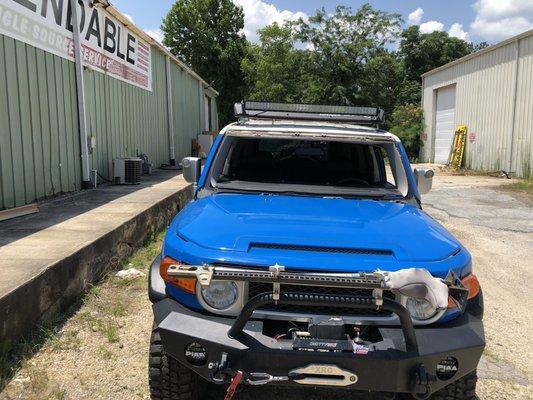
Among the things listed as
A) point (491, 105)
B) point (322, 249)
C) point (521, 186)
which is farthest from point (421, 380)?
point (491, 105)

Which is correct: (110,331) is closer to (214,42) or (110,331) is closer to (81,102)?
(81,102)

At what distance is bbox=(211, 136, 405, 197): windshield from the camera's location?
3992 mm

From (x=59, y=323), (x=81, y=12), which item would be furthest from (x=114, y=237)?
(x=81, y=12)

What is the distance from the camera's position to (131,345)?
3.83 metres

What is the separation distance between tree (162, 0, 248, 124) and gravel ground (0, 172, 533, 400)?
99.0 feet

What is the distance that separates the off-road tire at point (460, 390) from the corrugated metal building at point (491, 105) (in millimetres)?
15341

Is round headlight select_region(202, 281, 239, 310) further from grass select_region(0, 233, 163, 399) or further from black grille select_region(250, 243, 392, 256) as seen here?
grass select_region(0, 233, 163, 399)

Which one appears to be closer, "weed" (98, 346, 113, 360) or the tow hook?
the tow hook

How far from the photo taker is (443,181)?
1625cm

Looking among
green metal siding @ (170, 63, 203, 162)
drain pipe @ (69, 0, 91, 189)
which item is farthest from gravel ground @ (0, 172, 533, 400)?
green metal siding @ (170, 63, 203, 162)

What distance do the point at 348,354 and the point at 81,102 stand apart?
7.94 m

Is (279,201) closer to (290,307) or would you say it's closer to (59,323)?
(290,307)

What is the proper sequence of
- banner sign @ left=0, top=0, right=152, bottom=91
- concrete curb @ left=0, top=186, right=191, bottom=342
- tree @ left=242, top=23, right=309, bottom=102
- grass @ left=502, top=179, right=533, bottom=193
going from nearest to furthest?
1. concrete curb @ left=0, top=186, right=191, bottom=342
2. banner sign @ left=0, top=0, right=152, bottom=91
3. grass @ left=502, top=179, right=533, bottom=193
4. tree @ left=242, top=23, right=309, bottom=102

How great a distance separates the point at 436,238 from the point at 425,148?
23.1m
